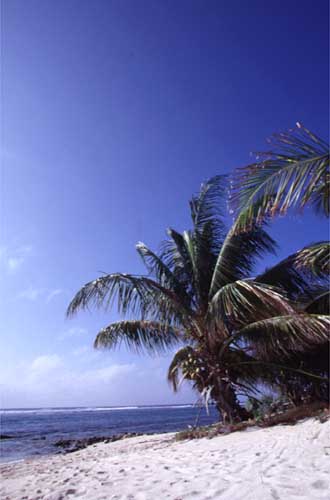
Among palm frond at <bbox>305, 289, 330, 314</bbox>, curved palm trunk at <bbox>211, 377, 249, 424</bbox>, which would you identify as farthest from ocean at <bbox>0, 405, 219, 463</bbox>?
palm frond at <bbox>305, 289, 330, 314</bbox>

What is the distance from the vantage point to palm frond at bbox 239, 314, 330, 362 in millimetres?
6930

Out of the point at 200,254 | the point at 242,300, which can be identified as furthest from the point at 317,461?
the point at 200,254

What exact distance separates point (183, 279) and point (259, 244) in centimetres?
220

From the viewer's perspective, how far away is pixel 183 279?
1005 centimetres

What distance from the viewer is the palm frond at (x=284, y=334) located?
22.7 ft

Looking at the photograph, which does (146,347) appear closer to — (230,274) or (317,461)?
(230,274)

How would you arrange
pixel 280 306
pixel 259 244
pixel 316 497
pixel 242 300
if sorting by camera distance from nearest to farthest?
pixel 316 497 → pixel 280 306 → pixel 242 300 → pixel 259 244

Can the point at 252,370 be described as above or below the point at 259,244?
below

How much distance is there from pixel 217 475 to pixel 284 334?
4.51 meters

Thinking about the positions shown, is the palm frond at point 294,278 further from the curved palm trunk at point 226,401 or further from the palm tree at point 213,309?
the curved palm trunk at point 226,401

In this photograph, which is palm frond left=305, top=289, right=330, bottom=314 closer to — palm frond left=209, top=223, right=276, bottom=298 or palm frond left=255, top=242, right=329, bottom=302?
palm frond left=255, top=242, right=329, bottom=302

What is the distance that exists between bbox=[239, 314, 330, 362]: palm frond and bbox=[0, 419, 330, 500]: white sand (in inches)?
62.5

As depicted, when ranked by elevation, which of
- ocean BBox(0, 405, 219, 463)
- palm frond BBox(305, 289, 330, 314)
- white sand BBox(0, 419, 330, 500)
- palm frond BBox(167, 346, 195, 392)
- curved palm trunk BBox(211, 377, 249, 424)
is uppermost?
palm frond BBox(305, 289, 330, 314)

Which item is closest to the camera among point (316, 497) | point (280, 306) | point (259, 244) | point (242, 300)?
point (316, 497)
